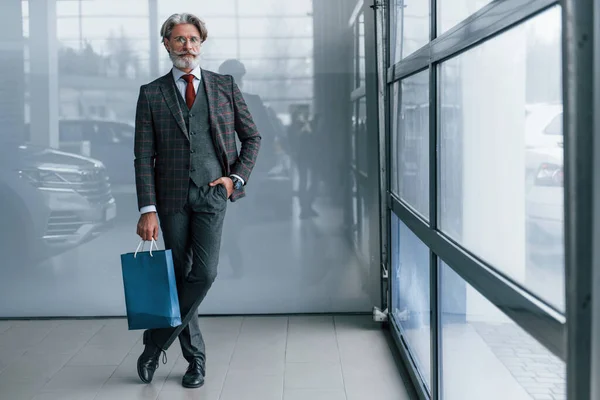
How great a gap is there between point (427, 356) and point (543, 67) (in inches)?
72.7

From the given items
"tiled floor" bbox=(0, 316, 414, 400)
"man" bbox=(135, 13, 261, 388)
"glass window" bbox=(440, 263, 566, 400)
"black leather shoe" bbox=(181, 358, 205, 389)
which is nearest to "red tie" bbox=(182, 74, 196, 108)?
"man" bbox=(135, 13, 261, 388)

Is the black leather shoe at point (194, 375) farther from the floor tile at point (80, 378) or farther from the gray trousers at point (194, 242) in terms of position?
the floor tile at point (80, 378)

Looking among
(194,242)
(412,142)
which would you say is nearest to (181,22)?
(194,242)

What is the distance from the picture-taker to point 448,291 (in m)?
2.71

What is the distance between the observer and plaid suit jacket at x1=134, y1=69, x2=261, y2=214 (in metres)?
3.40

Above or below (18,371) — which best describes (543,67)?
above

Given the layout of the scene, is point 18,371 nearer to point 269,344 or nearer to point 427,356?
point 269,344

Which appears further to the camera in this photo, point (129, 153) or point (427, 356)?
point (129, 153)

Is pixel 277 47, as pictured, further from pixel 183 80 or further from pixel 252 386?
pixel 252 386

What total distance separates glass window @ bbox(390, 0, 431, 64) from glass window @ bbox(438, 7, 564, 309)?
1.93ft

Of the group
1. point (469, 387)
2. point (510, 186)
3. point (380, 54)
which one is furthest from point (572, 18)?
point (380, 54)

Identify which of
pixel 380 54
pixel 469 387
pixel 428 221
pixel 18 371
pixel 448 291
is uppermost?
pixel 380 54

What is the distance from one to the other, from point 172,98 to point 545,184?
2.19 m

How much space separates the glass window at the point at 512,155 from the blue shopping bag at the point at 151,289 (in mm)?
1266
